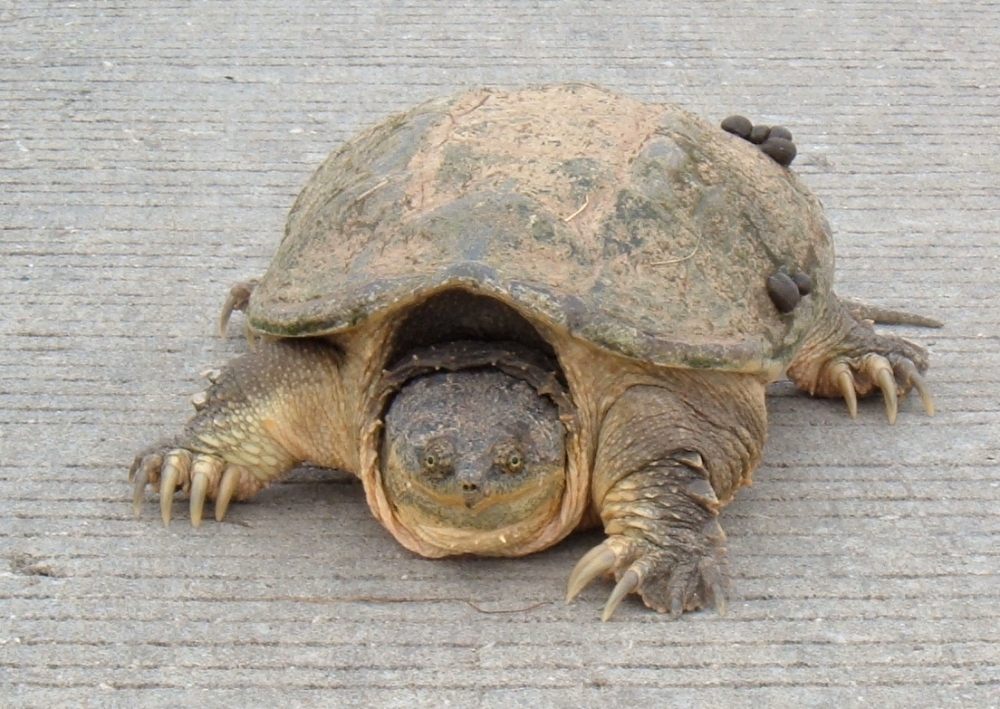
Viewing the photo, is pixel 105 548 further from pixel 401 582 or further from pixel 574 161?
pixel 574 161

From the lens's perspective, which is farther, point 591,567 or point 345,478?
point 345,478

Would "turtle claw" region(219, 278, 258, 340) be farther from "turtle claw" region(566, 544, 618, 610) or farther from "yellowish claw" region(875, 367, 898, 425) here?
"yellowish claw" region(875, 367, 898, 425)

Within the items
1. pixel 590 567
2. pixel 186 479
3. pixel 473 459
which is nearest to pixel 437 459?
pixel 473 459

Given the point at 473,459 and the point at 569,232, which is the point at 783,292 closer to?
the point at 569,232

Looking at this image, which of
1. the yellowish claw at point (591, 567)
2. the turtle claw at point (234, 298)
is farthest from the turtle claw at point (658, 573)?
the turtle claw at point (234, 298)

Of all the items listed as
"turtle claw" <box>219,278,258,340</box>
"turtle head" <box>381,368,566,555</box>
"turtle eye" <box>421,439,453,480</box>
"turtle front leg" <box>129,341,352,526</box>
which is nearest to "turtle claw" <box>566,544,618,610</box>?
"turtle head" <box>381,368,566,555</box>

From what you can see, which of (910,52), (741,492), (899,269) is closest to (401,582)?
(741,492)
